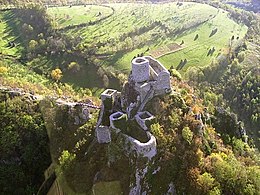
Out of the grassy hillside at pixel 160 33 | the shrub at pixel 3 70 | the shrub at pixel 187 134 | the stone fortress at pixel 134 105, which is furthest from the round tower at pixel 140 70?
the grassy hillside at pixel 160 33

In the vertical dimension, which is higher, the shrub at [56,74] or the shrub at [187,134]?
the shrub at [187,134]

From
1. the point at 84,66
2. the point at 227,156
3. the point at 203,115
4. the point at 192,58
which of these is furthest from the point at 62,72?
the point at 227,156

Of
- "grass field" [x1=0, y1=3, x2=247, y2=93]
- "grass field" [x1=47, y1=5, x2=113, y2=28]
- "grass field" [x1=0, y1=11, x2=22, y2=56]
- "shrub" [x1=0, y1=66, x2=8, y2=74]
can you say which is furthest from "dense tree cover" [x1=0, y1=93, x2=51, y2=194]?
"grass field" [x1=47, y1=5, x2=113, y2=28]

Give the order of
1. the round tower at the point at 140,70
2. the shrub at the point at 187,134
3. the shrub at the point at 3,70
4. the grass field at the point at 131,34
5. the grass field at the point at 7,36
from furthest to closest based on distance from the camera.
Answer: the grass field at the point at 7,36
the grass field at the point at 131,34
the shrub at the point at 3,70
the round tower at the point at 140,70
the shrub at the point at 187,134

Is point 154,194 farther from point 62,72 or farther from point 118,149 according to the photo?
point 62,72

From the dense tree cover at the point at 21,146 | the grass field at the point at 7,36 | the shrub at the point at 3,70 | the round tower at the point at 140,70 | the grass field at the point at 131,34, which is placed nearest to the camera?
the round tower at the point at 140,70

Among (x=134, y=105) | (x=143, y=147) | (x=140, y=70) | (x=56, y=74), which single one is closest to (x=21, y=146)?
(x=134, y=105)

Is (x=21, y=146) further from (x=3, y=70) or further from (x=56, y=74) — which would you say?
(x=56, y=74)

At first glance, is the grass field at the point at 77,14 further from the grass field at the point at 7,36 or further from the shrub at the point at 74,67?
the shrub at the point at 74,67
